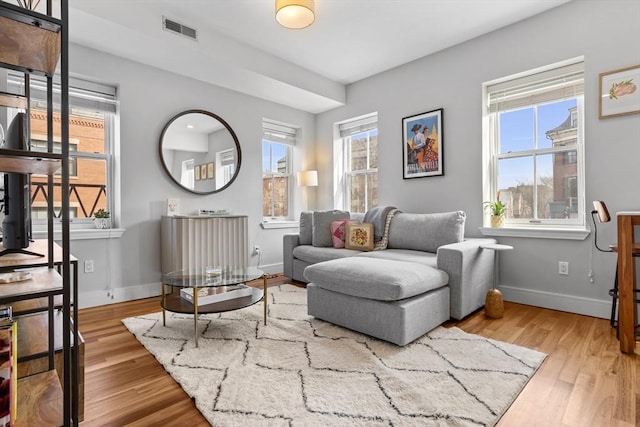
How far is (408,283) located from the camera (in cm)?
216

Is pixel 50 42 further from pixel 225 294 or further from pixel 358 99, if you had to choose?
pixel 358 99

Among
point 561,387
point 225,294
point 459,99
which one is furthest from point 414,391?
point 459,99

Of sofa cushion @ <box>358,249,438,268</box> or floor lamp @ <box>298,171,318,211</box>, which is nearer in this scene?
sofa cushion @ <box>358,249,438,268</box>

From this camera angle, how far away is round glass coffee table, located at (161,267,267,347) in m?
2.24

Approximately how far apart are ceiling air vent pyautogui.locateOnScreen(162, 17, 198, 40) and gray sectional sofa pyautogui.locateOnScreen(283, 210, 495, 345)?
2377mm

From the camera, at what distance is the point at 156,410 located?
1.52 metres

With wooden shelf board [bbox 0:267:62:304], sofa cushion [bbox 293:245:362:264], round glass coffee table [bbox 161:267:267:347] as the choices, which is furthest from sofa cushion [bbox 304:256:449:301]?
wooden shelf board [bbox 0:267:62:304]

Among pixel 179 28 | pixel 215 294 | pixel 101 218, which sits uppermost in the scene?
pixel 179 28

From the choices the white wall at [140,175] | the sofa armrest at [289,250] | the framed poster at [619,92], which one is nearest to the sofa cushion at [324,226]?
the sofa armrest at [289,250]

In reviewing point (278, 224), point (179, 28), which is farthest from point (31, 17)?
point (278, 224)

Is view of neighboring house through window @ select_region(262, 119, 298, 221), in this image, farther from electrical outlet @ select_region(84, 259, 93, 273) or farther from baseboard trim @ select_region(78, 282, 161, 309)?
electrical outlet @ select_region(84, 259, 93, 273)

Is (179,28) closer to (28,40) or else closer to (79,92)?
(79,92)

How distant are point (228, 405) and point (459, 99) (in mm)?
3469

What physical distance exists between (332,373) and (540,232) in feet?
7.64
